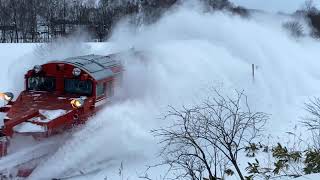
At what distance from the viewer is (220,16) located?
→ 1889 centimetres

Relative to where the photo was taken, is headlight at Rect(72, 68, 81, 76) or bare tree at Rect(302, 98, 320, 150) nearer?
bare tree at Rect(302, 98, 320, 150)

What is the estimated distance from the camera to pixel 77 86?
42.1ft

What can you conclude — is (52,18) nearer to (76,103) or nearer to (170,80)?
(170,80)

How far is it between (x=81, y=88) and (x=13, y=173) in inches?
130

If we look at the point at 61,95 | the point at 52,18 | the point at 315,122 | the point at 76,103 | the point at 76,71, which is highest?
the point at 76,71

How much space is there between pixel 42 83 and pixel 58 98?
1.02 meters

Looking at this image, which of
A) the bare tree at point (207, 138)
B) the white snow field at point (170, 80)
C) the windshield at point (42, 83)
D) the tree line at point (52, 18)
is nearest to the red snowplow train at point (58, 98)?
the windshield at point (42, 83)

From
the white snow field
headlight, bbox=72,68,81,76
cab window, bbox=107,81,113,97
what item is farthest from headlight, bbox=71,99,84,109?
cab window, bbox=107,81,113,97

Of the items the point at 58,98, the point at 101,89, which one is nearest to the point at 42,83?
the point at 58,98

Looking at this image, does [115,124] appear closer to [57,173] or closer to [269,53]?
[57,173]

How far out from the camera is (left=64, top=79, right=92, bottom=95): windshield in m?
12.6

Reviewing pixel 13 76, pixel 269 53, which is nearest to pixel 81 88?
pixel 13 76

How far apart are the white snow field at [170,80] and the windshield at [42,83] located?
176 cm

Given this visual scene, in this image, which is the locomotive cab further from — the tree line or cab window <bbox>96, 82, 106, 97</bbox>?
the tree line
